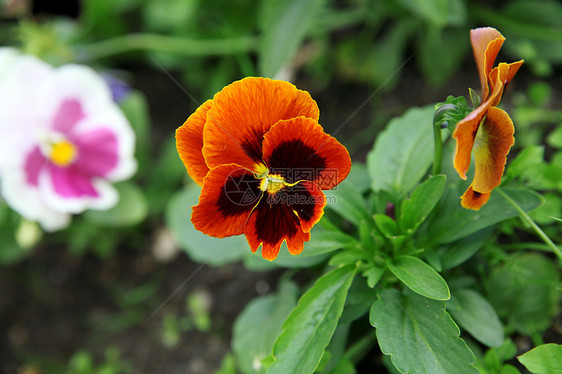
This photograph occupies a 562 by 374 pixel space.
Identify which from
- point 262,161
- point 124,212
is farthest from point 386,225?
point 124,212

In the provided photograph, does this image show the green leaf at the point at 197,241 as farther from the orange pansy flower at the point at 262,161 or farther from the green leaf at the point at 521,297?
the green leaf at the point at 521,297

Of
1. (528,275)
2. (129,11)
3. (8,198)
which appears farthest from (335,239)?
(129,11)

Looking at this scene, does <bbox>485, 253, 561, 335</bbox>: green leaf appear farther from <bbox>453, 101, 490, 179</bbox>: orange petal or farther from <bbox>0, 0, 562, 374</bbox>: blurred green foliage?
<bbox>453, 101, 490, 179</bbox>: orange petal

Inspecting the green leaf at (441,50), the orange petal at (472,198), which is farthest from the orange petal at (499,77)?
the green leaf at (441,50)

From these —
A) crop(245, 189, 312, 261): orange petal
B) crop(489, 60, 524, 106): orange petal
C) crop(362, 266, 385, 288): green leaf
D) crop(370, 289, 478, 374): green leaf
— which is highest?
crop(489, 60, 524, 106): orange petal

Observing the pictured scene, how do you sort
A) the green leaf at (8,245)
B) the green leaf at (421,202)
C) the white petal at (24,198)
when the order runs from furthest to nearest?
1. the green leaf at (8,245)
2. the white petal at (24,198)
3. the green leaf at (421,202)

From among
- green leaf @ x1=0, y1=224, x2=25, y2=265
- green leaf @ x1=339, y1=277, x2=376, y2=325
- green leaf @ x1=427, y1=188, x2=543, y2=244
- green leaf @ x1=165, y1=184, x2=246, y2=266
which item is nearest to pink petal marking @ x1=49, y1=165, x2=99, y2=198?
green leaf @ x1=165, y1=184, x2=246, y2=266
